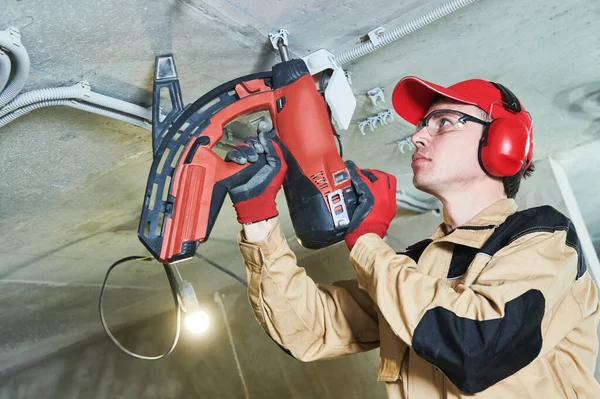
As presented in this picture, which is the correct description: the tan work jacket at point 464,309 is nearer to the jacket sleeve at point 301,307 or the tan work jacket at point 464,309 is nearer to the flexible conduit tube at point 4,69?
the jacket sleeve at point 301,307

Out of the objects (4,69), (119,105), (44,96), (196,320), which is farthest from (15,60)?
(196,320)

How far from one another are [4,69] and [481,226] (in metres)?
1.13

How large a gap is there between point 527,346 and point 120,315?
3293mm

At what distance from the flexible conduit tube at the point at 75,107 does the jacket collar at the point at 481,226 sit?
882 millimetres

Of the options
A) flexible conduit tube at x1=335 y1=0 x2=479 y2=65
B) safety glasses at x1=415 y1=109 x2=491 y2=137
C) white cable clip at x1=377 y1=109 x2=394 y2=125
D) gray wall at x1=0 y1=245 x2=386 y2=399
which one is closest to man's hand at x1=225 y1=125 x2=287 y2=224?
Answer: flexible conduit tube at x1=335 y1=0 x2=479 y2=65

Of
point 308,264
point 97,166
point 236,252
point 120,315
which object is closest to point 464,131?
point 97,166

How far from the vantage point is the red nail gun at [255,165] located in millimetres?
1245

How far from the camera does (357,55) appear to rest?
5.08 ft

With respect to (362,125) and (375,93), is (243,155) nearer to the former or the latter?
(375,93)

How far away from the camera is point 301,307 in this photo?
1494 millimetres

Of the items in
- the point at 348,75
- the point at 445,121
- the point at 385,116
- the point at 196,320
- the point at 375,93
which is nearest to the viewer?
the point at 445,121

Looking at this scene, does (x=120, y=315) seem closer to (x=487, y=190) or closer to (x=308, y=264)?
(x=308, y=264)

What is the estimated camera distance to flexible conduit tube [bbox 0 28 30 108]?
117 centimetres

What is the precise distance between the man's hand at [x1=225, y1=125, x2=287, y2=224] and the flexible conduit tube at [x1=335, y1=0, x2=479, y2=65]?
372 mm
